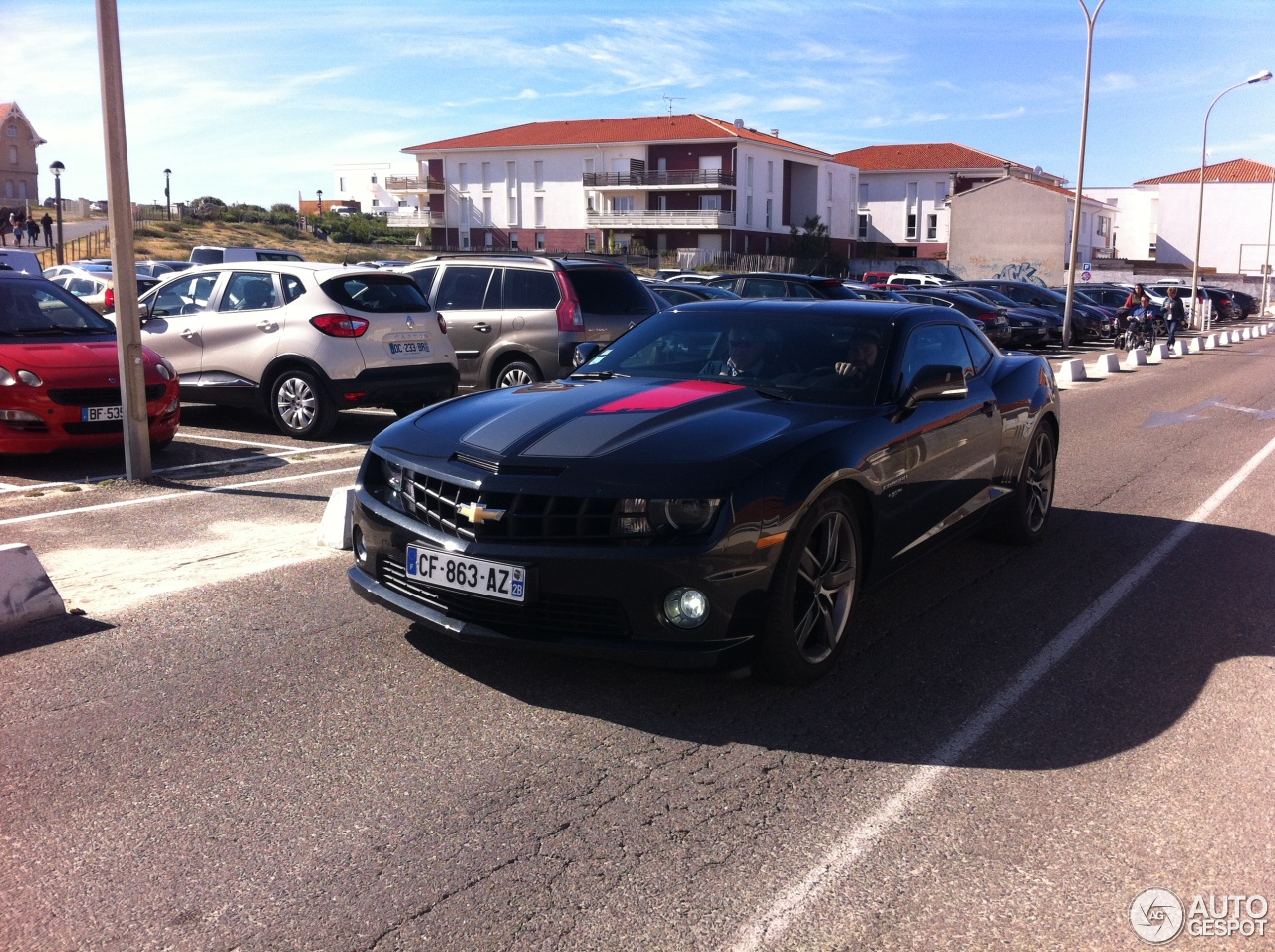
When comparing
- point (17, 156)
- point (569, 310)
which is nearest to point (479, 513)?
point (569, 310)

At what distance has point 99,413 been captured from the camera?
9.09 metres

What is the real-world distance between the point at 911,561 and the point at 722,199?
2526 inches

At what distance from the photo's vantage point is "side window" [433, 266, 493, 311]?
1243 centimetres

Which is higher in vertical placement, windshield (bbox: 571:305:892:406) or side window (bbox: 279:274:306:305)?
side window (bbox: 279:274:306:305)

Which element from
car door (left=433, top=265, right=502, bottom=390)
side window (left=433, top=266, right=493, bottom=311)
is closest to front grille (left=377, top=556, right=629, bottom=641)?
car door (left=433, top=265, right=502, bottom=390)

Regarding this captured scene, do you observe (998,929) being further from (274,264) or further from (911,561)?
(274,264)

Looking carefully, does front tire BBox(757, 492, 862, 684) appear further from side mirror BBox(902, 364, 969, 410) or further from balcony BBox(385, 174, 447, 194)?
balcony BBox(385, 174, 447, 194)

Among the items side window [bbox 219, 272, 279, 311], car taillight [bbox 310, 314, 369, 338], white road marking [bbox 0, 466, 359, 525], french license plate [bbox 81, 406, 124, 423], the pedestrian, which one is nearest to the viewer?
white road marking [bbox 0, 466, 359, 525]

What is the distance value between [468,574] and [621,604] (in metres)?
0.59

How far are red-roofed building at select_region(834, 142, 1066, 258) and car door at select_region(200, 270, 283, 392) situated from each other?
70992 millimetres

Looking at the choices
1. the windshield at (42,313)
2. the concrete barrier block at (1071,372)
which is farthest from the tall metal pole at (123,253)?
the concrete barrier block at (1071,372)

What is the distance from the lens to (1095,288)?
42000mm

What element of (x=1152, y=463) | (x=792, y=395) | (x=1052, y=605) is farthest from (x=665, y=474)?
(x=1152, y=463)

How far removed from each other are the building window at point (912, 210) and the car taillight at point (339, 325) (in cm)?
7423
